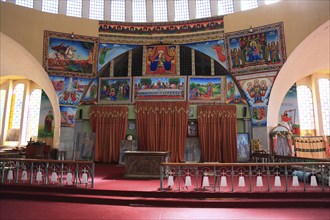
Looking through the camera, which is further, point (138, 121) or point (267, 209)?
point (138, 121)

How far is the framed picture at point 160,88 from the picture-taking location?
13062mm

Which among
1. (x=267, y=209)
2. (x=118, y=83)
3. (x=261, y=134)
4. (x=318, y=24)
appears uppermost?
(x=318, y=24)

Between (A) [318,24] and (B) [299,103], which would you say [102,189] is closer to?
(A) [318,24]

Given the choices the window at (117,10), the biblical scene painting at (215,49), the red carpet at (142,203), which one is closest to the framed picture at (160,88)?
the biblical scene painting at (215,49)

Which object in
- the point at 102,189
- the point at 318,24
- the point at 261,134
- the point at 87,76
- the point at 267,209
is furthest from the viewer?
the point at 87,76

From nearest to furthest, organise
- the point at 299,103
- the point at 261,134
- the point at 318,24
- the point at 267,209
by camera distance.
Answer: the point at 267,209, the point at 318,24, the point at 261,134, the point at 299,103

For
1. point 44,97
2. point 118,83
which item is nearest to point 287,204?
point 118,83

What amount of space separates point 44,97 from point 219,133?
1039 cm

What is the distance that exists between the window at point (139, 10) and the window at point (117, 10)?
603 millimetres

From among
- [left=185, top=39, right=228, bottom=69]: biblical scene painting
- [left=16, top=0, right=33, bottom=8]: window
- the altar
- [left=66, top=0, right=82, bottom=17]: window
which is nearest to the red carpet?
the altar

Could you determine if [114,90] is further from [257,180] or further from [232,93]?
[257,180]

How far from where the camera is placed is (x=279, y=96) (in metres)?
12.4

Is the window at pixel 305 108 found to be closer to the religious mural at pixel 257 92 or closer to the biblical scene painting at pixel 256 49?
the religious mural at pixel 257 92

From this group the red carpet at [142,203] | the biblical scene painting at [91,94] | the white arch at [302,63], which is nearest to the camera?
the red carpet at [142,203]
